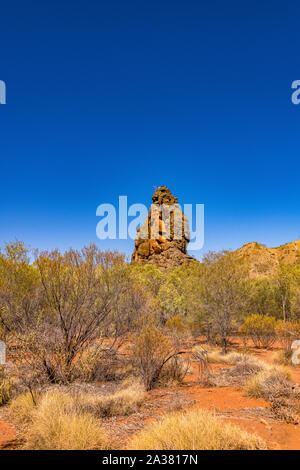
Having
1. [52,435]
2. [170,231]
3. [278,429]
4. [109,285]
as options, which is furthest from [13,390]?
[170,231]

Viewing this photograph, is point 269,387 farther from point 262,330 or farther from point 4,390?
point 262,330

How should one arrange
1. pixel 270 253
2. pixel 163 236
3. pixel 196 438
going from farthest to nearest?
1. pixel 270 253
2. pixel 163 236
3. pixel 196 438

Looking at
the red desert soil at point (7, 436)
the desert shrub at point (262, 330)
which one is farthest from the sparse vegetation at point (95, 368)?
the desert shrub at point (262, 330)

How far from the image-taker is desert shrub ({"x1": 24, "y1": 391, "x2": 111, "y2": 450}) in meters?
4.43

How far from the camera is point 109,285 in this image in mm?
10406

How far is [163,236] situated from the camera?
5825cm

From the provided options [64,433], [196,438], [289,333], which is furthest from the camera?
[289,333]

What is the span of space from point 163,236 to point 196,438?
178ft

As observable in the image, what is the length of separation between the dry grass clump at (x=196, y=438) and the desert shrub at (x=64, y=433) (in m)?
0.58

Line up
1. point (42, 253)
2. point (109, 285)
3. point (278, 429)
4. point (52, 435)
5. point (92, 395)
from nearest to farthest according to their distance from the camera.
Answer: point (52, 435) < point (278, 429) < point (92, 395) < point (42, 253) < point (109, 285)

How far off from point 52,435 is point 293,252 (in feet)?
200

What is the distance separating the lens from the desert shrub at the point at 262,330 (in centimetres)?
1772

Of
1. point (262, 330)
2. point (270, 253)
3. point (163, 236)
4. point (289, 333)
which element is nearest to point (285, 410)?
point (289, 333)
